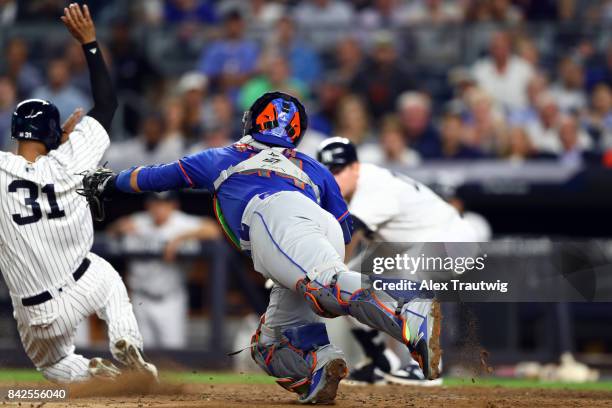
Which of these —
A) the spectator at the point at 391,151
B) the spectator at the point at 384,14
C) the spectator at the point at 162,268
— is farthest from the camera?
the spectator at the point at 384,14

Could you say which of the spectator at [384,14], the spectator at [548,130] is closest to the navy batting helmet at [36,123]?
the spectator at [548,130]

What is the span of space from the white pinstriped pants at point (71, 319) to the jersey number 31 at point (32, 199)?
431 mm

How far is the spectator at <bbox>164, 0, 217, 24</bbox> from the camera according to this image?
14.1 meters

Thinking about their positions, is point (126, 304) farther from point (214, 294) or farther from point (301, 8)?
point (301, 8)

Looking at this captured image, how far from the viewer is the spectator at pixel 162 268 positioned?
11.2 metres

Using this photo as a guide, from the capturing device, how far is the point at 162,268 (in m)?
11.3

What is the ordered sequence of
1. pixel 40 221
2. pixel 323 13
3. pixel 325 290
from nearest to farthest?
1. pixel 325 290
2. pixel 40 221
3. pixel 323 13

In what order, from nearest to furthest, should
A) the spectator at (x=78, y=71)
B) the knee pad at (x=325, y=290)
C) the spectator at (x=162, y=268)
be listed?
1. the knee pad at (x=325, y=290)
2. the spectator at (x=162, y=268)
3. the spectator at (x=78, y=71)

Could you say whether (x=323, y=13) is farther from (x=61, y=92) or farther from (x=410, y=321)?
(x=410, y=321)

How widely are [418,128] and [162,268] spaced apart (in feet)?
10.5

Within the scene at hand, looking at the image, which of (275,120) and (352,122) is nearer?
(275,120)

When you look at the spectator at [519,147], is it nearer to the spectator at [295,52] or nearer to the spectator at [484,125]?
the spectator at [484,125]
